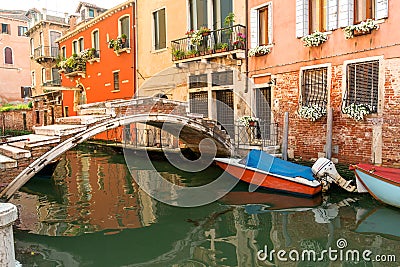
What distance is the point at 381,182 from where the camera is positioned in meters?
5.48

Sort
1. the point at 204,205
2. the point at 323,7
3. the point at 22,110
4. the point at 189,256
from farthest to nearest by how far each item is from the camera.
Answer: the point at 22,110, the point at 323,7, the point at 204,205, the point at 189,256

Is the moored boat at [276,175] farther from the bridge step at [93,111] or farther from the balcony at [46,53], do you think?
the balcony at [46,53]

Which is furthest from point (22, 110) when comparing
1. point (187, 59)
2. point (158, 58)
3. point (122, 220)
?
point (122, 220)

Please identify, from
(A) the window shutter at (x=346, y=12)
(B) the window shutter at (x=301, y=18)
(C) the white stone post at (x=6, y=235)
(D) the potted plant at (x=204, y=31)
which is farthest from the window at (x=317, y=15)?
(C) the white stone post at (x=6, y=235)

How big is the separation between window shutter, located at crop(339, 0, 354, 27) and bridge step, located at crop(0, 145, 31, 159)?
602cm

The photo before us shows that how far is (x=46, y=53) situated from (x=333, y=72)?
15950 mm

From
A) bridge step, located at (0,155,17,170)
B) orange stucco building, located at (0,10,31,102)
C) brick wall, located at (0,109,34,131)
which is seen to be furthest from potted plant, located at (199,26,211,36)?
orange stucco building, located at (0,10,31,102)

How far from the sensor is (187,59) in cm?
983

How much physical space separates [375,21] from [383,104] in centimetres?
149

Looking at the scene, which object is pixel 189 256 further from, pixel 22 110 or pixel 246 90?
pixel 22 110

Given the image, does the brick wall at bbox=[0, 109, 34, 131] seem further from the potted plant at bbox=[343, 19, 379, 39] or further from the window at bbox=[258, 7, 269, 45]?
the potted plant at bbox=[343, 19, 379, 39]

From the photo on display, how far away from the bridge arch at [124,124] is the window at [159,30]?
128 inches

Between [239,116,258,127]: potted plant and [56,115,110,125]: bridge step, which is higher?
[56,115,110,125]: bridge step

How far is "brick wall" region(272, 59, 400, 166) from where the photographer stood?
6.26m
